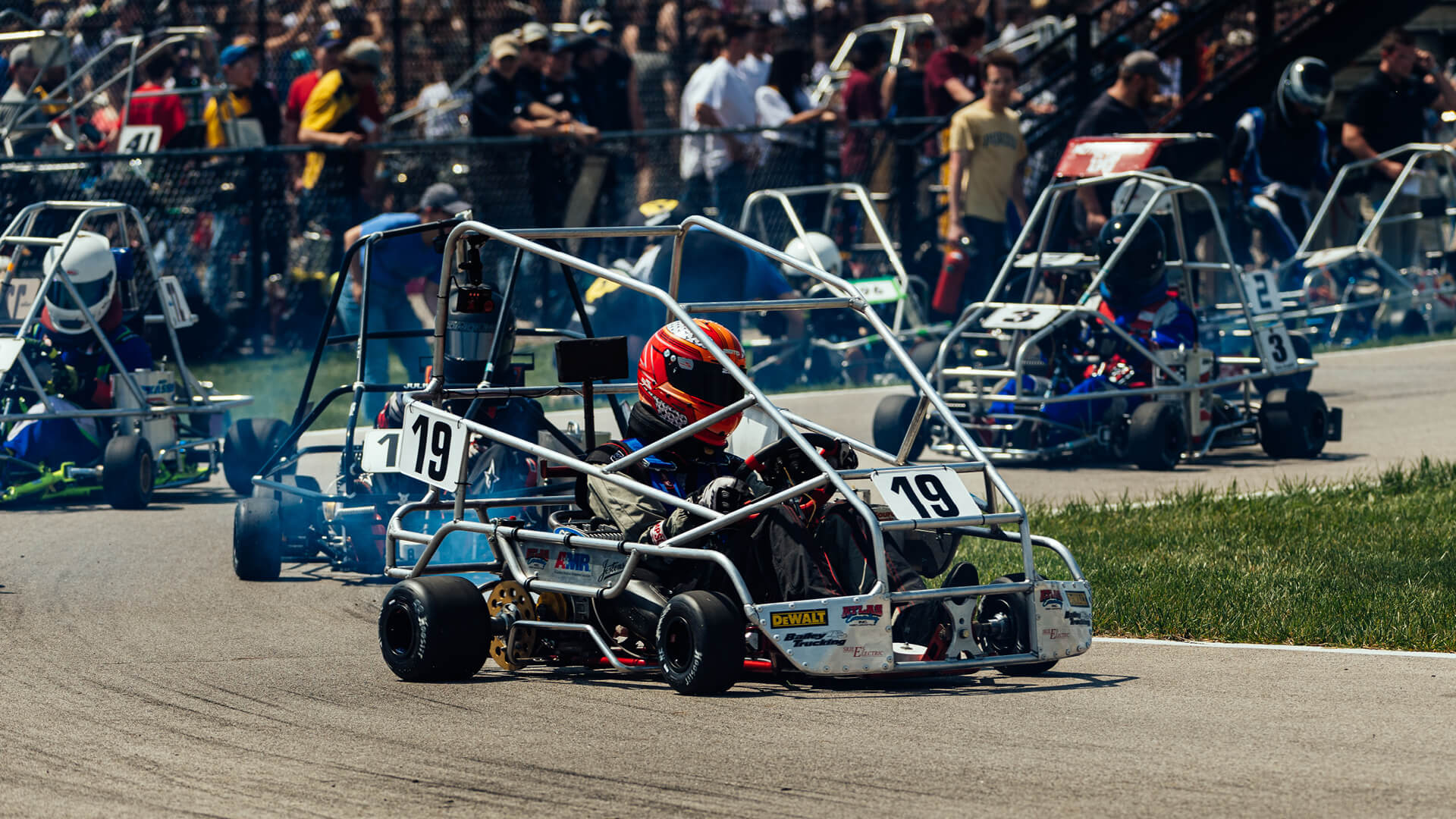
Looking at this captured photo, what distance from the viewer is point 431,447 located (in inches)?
269

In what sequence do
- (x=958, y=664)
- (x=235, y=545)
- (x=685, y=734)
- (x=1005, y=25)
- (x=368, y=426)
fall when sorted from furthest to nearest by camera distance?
(x=1005, y=25) < (x=368, y=426) < (x=235, y=545) < (x=958, y=664) < (x=685, y=734)

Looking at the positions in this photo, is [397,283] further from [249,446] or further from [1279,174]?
[1279,174]

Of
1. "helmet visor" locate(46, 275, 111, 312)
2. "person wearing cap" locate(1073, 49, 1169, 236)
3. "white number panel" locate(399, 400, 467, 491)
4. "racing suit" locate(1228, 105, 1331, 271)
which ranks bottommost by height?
"white number panel" locate(399, 400, 467, 491)

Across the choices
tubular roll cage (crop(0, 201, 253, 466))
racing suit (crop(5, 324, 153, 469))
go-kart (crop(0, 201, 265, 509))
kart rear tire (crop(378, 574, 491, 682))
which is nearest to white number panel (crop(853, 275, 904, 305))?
go-kart (crop(0, 201, 265, 509))

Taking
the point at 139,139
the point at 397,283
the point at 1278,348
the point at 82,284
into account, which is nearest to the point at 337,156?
→ the point at 139,139

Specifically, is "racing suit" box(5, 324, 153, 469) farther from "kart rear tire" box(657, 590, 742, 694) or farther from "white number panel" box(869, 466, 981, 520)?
"white number panel" box(869, 466, 981, 520)

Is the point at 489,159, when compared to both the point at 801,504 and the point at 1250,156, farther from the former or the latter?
the point at 801,504

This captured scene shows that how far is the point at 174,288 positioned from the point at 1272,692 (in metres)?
7.62

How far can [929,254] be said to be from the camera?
16.7 metres

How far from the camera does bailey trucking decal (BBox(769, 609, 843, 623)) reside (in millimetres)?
5586

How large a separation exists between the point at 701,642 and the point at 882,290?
931cm

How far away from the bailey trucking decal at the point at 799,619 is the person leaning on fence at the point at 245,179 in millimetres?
10521

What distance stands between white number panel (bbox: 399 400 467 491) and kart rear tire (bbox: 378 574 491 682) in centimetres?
47

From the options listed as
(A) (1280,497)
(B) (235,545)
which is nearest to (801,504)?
(B) (235,545)
